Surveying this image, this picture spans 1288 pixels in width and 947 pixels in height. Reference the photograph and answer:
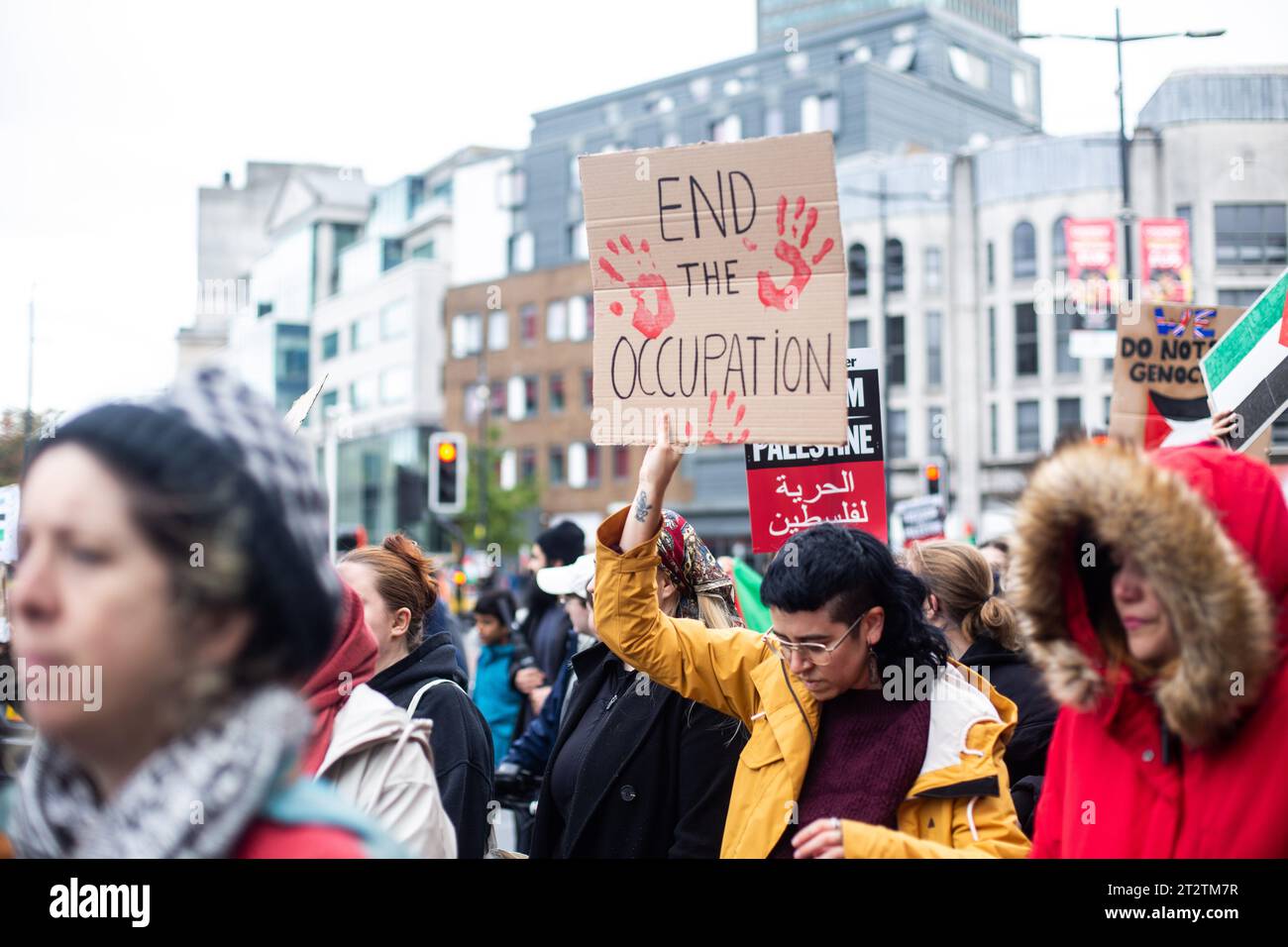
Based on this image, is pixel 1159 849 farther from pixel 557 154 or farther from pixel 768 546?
pixel 557 154

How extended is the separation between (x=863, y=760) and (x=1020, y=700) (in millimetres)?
1206

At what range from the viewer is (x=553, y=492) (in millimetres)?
58688

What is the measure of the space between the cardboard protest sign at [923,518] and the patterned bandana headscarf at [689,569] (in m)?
8.36

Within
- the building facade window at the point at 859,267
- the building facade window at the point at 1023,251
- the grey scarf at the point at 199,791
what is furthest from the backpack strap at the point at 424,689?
the building facade window at the point at 859,267

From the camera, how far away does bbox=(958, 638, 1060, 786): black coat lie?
400 centimetres

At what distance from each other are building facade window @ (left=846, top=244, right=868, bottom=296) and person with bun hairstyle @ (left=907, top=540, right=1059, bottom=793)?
44.8 meters

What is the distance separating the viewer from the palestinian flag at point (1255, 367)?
4168 millimetres

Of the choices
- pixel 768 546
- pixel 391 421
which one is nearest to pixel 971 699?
pixel 768 546

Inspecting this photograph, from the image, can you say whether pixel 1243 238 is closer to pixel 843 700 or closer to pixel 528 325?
pixel 528 325

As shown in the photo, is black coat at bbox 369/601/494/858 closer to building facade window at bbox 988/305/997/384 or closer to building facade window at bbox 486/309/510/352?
building facade window at bbox 988/305/997/384

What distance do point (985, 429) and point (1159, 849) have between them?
4539 centimetres

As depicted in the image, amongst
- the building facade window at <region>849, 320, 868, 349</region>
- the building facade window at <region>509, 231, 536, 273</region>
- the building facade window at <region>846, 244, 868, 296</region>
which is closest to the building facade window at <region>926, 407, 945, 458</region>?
the building facade window at <region>849, 320, 868, 349</region>

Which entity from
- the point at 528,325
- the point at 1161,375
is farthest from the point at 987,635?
the point at 528,325
